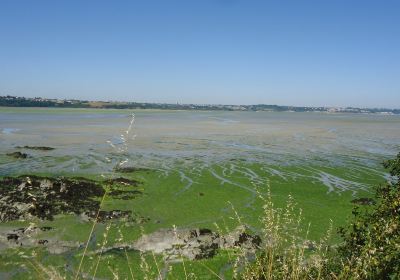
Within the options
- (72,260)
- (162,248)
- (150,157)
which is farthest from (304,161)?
(72,260)

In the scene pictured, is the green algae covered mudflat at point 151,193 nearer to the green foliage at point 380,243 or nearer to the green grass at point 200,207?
the green grass at point 200,207

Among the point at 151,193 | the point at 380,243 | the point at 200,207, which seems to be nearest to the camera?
the point at 380,243

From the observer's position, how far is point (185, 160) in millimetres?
37469

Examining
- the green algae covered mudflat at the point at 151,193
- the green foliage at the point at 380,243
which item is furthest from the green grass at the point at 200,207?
the green foliage at the point at 380,243

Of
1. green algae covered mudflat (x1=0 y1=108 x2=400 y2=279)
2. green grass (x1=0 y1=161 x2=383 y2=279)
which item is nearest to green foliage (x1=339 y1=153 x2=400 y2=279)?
green algae covered mudflat (x1=0 y1=108 x2=400 y2=279)

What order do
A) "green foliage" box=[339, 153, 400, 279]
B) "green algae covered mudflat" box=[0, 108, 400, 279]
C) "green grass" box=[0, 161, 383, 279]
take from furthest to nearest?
"green algae covered mudflat" box=[0, 108, 400, 279], "green grass" box=[0, 161, 383, 279], "green foliage" box=[339, 153, 400, 279]

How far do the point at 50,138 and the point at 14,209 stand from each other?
36.3 metres

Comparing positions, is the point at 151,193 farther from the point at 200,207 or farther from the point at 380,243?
the point at 380,243

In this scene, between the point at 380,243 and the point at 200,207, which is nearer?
the point at 380,243

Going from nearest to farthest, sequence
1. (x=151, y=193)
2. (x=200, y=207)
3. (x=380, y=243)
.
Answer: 1. (x=380, y=243)
2. (x=200, y=207)
3. (x=151, y=193)

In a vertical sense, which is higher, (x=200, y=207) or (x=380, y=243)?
(x=380, y=243)

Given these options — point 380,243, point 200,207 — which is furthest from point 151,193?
point 380,243

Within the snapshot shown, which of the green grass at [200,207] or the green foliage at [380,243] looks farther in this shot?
the green grass at [200,207]

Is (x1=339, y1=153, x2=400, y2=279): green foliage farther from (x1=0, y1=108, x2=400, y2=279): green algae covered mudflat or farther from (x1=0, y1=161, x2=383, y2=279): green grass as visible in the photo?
(x1=0, y1=161, x2=383, y2=279): green grass
